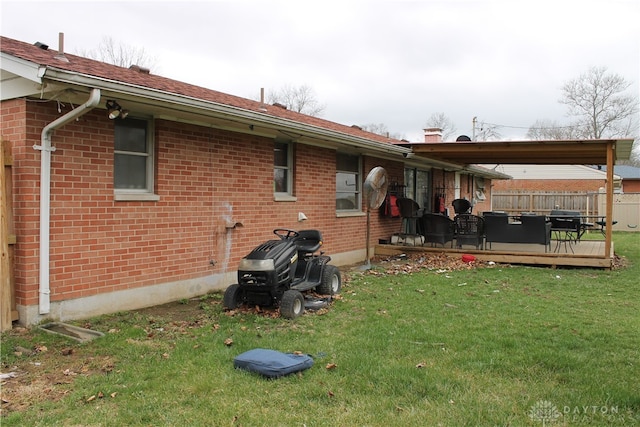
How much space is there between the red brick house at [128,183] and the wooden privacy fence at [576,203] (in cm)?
1876

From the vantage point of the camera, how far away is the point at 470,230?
37.9ft

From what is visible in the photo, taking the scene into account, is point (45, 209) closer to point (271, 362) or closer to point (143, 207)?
point (143, 207)

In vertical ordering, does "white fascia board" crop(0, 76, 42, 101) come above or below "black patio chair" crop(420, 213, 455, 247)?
above

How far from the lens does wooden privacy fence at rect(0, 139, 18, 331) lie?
498 centimetres

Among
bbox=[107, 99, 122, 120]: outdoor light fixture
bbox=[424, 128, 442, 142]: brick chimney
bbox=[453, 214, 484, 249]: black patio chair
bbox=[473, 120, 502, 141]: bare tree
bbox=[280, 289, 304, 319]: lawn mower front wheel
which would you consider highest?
bbox=[473, 120, 502, 141]: bare tree

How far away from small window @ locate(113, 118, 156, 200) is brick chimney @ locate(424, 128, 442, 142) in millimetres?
12215

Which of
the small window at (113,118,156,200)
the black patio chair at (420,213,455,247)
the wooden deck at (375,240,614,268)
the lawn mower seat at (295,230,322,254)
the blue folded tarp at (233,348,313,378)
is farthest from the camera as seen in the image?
the black patio chair at (420,213,455,247)

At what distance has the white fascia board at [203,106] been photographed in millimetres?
4762

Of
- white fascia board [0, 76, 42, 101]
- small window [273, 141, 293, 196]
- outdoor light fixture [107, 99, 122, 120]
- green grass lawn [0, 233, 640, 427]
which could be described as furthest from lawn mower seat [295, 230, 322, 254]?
white fascia board [0, 76, 42, 101]

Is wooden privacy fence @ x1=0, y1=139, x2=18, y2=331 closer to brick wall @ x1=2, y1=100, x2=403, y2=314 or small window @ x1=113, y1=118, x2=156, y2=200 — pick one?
brick wall @ x1=2, y1=100, x2=403, y2=314

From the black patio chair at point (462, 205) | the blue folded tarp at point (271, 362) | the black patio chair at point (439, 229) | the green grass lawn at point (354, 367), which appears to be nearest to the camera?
the green grass lawn at point (354, 367)

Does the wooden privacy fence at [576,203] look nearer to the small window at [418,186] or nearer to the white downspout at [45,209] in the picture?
the small window at [418,186]

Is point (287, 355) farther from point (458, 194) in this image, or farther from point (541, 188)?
point (541, 188)

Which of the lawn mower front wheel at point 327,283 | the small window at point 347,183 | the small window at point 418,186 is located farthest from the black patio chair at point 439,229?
the lawn mower front wheel at point 327,283
